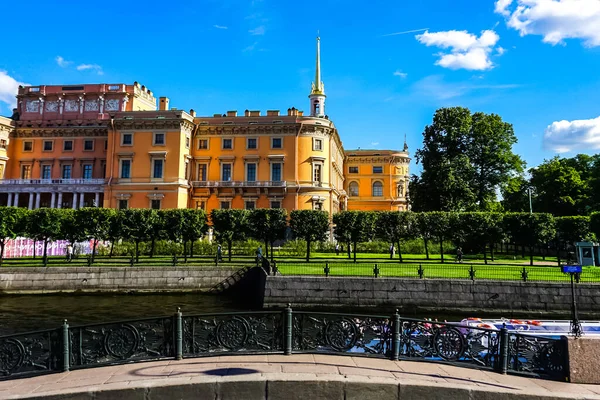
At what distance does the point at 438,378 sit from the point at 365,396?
1192 millimetres

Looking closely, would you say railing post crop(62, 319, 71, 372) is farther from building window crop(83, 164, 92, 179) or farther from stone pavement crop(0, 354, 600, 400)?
building window crop(83, 164, 92, 179)

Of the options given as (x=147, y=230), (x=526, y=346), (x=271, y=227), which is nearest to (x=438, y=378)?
(x=526, y=346)

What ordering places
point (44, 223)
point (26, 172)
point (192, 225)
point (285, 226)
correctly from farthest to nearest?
point (26, 172), point (285, 226), point (192, 225), point (44, 223)

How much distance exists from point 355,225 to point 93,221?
19.8 metres

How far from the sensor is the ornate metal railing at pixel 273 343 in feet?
21.0

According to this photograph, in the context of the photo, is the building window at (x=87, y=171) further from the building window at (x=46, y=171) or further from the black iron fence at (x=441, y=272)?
the black iron fence at (x=441, y=272)

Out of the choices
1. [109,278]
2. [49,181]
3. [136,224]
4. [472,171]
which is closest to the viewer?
[109,278]

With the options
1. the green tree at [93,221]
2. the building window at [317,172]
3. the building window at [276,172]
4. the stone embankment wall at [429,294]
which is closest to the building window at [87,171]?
the green tree at [93,221]

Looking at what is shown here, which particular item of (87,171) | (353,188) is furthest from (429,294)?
(353,188)

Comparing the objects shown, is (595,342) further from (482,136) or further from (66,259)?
(482,136)

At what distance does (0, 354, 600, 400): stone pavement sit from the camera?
566 cm

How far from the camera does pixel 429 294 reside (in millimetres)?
21875

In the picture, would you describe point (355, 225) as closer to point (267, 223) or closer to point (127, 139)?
point (267, 223)

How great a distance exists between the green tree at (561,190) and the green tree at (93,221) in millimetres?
48657
